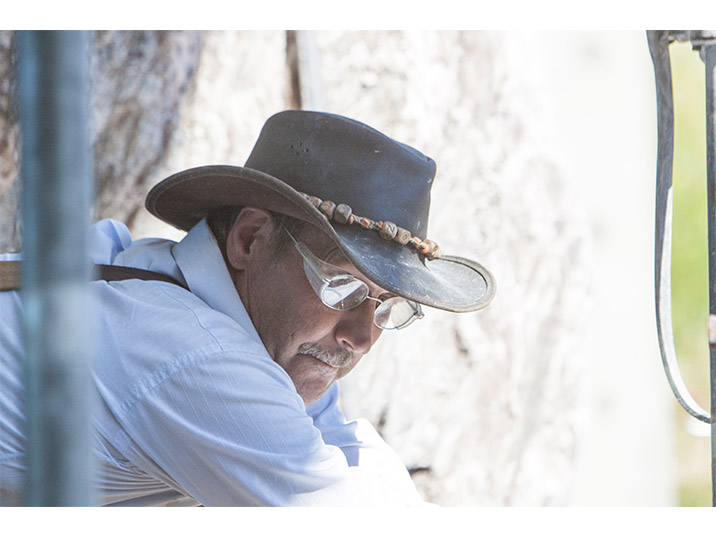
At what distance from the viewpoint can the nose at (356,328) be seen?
62.1 inches

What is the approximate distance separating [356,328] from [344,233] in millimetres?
194

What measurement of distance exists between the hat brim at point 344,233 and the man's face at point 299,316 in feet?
0.22

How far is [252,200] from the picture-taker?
156cm

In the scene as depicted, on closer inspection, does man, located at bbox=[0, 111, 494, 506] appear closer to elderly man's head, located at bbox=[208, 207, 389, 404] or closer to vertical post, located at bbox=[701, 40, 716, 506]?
elderly man's head, located at bbox=[208, 207, 389, 404]

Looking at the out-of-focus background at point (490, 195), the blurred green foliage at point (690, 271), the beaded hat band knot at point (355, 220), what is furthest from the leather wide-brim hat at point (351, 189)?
the blurred green foliage at point (690, 271)

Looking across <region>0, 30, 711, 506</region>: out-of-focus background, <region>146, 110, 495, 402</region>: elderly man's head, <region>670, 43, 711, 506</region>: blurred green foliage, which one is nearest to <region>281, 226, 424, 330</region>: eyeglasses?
<region>146, 110, 495, 402</region>: elderly man's head

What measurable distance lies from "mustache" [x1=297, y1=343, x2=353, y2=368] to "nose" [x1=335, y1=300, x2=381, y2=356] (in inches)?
0.7

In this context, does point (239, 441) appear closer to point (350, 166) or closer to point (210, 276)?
point (210, 276)

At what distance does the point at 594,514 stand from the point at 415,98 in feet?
8.88

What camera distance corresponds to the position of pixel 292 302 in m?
1.57

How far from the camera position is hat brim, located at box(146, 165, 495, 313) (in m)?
1.44

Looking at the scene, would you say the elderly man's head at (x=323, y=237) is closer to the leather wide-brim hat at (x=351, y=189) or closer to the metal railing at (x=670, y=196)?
the leather wide-brim hat at (x=351, y=189)

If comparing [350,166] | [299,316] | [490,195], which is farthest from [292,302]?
[490,195]
